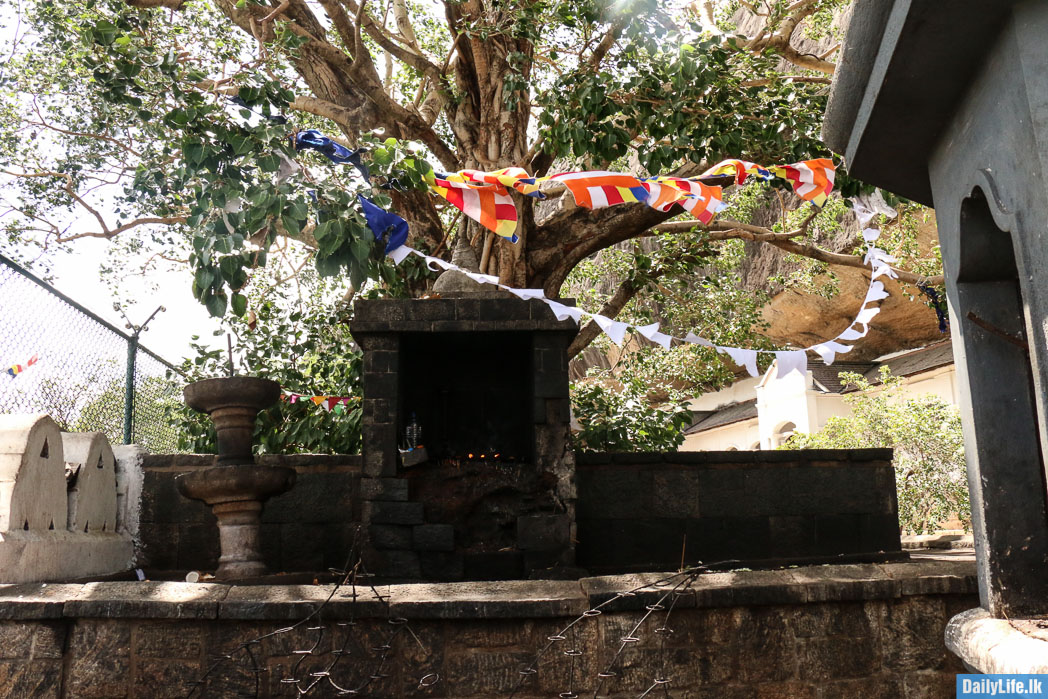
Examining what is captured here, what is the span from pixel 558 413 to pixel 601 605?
8.08 ft

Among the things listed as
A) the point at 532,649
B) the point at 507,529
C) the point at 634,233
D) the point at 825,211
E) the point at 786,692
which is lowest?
the point at 786,692

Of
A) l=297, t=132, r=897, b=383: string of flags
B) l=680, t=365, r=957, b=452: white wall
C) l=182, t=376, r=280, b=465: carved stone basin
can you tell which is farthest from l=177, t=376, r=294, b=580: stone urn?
l=680, t=365, r=957, b=452: white wall

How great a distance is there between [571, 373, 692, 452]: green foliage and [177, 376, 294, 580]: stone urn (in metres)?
4.33

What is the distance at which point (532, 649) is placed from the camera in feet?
12.5

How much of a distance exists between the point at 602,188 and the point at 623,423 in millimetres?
4186

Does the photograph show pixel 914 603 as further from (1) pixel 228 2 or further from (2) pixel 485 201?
(1) pixel 228 2

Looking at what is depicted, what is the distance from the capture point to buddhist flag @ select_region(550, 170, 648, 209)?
651 centimetres

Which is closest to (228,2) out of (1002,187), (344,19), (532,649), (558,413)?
(344,19)

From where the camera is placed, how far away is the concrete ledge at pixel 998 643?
2.46m

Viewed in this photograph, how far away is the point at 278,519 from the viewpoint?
6875 millimetres

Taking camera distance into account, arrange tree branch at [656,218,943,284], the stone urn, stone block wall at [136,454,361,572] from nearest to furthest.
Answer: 1. the stone urn
2. stone block wall at [136,454,361,572]
3. tree branch at [656,218,943,284]

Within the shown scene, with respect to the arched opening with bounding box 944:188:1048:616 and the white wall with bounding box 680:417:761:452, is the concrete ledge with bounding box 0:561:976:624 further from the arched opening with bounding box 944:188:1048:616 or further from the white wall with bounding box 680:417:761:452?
the white wall with bounding box 680:417:761:452

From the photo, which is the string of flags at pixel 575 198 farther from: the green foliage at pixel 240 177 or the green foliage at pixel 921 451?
the green foliage at pixel 921 451

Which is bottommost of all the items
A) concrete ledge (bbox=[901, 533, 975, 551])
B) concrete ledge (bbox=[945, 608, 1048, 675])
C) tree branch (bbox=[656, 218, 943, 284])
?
concrete ledge (bbox=[901, 533, 975, 551])
